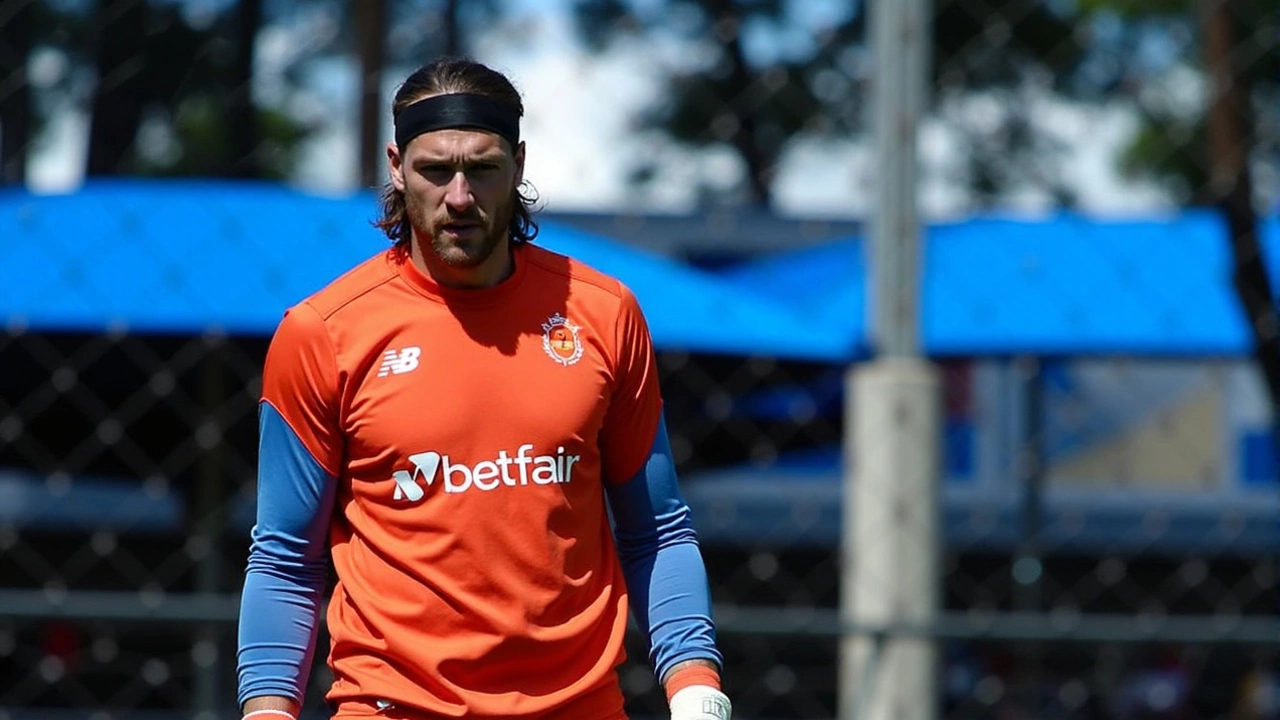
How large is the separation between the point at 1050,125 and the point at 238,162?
11.0ft

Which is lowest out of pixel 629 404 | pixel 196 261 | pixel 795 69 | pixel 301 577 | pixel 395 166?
pixel 301 577

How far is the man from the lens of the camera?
6.90ft

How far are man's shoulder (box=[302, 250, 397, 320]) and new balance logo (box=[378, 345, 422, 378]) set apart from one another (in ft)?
0.28

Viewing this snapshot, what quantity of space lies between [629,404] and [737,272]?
4.43m

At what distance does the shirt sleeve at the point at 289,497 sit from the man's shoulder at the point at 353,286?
0.7 inches

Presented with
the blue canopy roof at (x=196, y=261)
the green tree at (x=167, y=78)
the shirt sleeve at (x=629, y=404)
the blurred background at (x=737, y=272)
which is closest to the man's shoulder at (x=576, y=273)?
the shirt sleeve at (x=629, y=404)

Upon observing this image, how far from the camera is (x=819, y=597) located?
27.0 ft

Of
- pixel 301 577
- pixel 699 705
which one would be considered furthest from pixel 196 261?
pixel 699 705

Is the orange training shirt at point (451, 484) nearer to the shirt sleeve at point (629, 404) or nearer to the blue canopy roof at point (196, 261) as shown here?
the shirt sleeve at point (629, 404)

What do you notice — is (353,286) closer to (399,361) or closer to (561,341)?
(399,361)

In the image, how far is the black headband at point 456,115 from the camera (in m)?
2.10

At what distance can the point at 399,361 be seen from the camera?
6.97 ft

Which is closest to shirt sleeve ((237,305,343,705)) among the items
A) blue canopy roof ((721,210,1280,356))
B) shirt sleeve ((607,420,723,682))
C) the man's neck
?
the man's neck

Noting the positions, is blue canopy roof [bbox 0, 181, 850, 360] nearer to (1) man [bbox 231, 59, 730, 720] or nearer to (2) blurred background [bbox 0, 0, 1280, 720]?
(2) blurred background [bbox 0, 0, 1280, 720]
